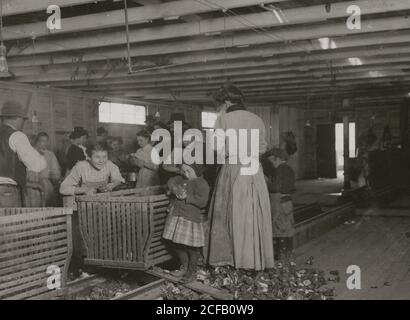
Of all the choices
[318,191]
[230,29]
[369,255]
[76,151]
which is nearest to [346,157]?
[318,191]

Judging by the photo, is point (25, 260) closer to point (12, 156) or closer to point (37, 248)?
point (37, 248)

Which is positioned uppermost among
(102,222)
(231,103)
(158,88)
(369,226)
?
(158,88)

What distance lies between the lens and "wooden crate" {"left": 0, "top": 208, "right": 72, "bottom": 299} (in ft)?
13.2

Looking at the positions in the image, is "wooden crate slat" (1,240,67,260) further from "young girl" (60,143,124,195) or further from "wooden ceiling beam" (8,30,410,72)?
"wooden ceiling beam" (8,30,410,72)

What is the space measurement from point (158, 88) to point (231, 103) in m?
7.20

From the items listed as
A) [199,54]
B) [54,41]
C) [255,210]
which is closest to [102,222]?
[255,210]

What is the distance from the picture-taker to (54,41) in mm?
6781

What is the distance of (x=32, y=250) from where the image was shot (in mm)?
4207

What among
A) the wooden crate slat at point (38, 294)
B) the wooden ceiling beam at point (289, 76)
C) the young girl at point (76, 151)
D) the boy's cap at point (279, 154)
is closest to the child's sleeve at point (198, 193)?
the boy's cap at point (279, 154)

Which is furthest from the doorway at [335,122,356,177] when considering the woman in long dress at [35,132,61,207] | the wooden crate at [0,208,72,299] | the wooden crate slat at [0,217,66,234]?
the wooden crate slat at [0,217,66,234]

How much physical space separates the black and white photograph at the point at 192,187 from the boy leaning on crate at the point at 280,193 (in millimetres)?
17

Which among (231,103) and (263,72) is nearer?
(231,103)
